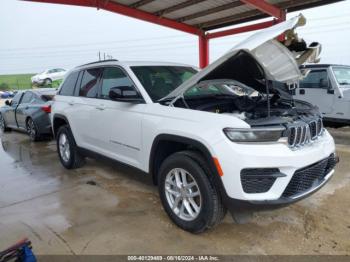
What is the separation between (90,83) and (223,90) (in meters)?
2.07

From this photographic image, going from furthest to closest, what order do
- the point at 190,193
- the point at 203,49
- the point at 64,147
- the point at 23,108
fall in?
the point at 203,49 < the point at 23,108 < the point at 64,147 < the point at 190,193

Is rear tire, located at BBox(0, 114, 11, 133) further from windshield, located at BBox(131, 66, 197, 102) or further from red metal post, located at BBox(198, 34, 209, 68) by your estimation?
windshield, located at BBox(131, 66, 197, 102)

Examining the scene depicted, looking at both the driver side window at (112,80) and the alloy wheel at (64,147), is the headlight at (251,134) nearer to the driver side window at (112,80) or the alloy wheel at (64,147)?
the driver side window at (112,80)

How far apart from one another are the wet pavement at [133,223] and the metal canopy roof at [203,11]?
5.33 meters

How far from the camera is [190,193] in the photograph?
3.06 metres

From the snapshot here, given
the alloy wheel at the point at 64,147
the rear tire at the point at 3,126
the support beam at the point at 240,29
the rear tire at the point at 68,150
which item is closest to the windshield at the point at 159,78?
the rear tire at the point at 68,150

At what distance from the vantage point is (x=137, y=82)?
3.77 meters

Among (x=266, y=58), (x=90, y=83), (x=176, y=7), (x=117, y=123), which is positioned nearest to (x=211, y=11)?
(x=176, y=7)

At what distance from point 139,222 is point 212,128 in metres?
1.45

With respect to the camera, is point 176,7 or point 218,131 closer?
point 218,131

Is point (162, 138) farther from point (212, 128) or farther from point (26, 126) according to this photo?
point (26, 126)

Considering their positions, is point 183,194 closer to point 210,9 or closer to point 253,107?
point 253,107

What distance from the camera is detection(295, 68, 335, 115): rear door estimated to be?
7566mm

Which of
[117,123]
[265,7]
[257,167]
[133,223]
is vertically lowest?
[133,223]
